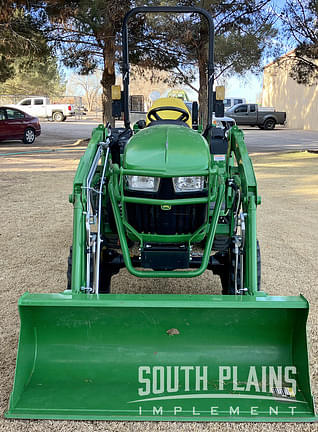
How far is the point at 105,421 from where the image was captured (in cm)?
249

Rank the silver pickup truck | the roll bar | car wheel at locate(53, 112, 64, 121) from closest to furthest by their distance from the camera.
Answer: the roll bar
the silver pickup truck
car wheel at locate(53, 112, 64, 121)

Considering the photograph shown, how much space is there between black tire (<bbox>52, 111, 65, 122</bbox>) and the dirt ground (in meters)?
25.3

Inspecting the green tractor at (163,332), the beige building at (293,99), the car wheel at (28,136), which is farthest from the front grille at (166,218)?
the beige building at (293,99)

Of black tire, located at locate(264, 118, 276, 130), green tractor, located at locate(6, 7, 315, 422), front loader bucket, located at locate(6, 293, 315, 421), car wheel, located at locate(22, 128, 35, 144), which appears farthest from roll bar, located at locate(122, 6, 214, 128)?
black tire, located at locate(264, 118, 276, 130)

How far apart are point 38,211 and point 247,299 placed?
5.17 meters

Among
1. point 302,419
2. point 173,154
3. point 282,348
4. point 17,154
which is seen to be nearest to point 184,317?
point 282,348

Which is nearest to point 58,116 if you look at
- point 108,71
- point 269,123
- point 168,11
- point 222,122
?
point 269,123

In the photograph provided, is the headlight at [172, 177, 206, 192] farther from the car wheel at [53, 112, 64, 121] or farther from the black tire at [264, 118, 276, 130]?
the car wheel at [53, 112, 64, 121]

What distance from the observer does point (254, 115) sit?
28.5 metres

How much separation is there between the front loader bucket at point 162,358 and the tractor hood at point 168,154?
0.83m

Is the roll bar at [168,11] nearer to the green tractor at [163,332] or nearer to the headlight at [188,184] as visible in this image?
the green tractor at [163,332]

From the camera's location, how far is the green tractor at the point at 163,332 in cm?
245

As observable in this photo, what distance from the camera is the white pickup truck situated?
33425mm

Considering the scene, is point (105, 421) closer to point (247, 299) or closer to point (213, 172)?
point (247, 299)
